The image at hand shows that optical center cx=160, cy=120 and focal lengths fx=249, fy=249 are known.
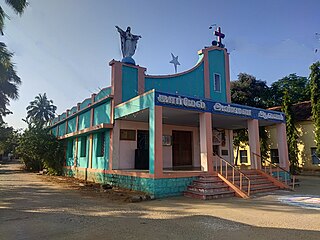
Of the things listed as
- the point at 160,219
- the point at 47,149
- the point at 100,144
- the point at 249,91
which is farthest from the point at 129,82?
the point at 249,91

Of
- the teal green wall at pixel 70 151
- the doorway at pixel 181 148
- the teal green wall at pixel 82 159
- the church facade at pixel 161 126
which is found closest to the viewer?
the church facade at pixel 161 126

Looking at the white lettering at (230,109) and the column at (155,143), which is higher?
the white lettering at (230,109)

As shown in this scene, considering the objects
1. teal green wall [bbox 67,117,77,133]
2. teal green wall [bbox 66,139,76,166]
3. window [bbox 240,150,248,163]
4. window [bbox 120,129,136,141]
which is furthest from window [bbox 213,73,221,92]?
window [bbox 240,150,248,163]

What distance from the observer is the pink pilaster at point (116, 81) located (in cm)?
1216

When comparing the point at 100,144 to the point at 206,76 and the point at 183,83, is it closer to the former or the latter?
the point at 183,83

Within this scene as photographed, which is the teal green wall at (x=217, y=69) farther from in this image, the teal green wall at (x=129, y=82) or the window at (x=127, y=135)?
the window at (x=127, y=135)

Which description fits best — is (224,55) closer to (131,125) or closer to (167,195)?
(131,125)

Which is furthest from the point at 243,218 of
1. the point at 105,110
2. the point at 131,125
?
the point at 105,110

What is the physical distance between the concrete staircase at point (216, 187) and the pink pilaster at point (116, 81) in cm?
556

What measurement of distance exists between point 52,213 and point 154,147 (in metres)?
3.76

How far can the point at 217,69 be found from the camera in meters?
15.1

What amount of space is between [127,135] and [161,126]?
144 inches

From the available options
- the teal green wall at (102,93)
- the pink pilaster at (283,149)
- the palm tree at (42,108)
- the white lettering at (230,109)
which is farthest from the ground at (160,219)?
the palm tree at (42,108)

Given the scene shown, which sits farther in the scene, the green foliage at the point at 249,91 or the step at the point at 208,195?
the green foliage at the point at 249,91
